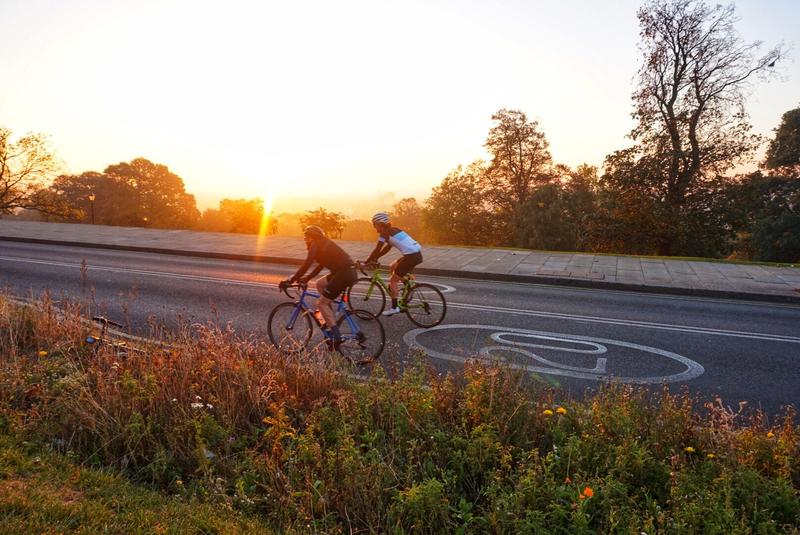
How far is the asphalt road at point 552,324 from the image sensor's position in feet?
21.5

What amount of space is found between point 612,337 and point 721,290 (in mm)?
5961

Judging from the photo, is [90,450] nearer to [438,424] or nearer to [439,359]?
[438,424]

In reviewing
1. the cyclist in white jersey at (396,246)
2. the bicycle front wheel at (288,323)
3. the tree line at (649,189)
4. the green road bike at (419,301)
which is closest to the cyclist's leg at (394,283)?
the cyclist in white jersey at (396,246)

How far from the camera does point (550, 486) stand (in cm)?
341

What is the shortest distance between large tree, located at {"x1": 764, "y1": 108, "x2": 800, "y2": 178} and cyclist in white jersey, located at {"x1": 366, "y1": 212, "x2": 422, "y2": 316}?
32.4 meters

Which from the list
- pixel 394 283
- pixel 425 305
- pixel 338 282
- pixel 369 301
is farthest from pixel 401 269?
pixel 338 282

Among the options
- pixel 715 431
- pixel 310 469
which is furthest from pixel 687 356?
pixel 310 469

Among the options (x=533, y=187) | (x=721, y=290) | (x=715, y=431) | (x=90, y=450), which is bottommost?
(x=90, y=450)

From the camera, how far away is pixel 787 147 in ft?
100.0

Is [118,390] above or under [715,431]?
under

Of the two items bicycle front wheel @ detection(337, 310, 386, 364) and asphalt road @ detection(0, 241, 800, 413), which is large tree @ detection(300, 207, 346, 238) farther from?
bicycle front wheel @ detection(337, 310, 386, 364)

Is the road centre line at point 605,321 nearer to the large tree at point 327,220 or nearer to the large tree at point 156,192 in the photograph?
the large tree at point 327,220

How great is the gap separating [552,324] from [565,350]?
161 centimetres

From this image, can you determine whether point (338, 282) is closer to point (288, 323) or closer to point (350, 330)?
point (350, 330)
